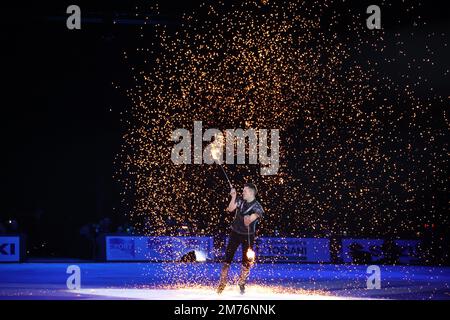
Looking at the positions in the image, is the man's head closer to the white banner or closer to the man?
the man

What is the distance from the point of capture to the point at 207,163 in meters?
23.8

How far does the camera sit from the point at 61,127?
25562 mm

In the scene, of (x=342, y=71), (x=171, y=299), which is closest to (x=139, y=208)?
(x=342, y=71)

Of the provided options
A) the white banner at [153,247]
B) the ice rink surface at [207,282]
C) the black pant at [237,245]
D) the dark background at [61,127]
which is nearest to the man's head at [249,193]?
the black pant at [237,245]

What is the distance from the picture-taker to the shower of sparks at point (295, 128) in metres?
22.4

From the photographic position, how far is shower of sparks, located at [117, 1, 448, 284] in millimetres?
22375

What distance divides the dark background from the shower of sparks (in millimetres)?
918

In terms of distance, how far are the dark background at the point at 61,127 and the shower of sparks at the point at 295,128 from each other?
0.92m

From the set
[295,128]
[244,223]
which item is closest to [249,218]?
[244,223]

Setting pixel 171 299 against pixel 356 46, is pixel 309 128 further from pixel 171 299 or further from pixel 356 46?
pixel 171 299

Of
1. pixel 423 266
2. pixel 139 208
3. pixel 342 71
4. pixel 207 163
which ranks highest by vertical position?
pixel 342 71

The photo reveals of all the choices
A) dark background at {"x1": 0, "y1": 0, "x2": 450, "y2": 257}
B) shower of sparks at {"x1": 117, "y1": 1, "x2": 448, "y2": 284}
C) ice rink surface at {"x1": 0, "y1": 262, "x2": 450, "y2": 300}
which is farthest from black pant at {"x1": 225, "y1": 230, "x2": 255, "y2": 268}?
dark background at {"x1": 0, "y1": 0, "x2": 450, "y2": 257}

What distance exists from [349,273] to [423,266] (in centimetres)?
408

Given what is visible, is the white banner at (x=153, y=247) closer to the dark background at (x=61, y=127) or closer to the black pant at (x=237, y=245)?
the dark background at (x=61, y=127)
